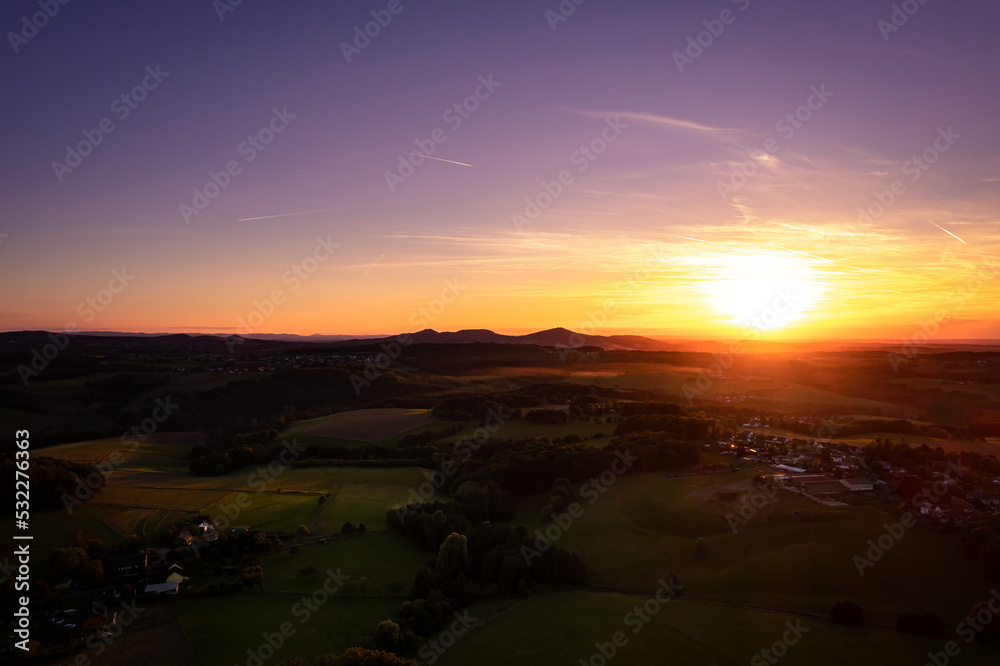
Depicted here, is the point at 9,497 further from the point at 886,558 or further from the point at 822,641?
the point at 886,558

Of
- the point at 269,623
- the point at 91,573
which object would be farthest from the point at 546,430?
the point at 91,573

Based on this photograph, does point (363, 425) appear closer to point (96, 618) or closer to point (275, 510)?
point (275, 510)

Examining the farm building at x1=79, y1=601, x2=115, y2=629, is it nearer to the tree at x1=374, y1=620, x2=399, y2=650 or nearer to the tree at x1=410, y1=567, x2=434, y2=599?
the tree at x1=374, y1=620, x2=399, y2=650

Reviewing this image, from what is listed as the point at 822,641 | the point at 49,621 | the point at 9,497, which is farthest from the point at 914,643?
the point at 9,497

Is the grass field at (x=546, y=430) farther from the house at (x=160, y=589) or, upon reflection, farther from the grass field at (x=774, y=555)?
the house at (x=160, y=589)

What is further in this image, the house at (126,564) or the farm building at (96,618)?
the house at (126,564)

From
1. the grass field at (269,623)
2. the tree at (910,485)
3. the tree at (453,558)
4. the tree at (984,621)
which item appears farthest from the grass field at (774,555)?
the grass field at (269,623)
